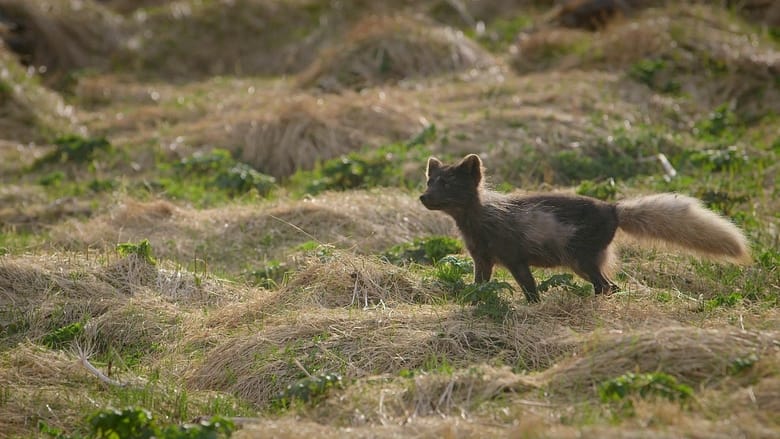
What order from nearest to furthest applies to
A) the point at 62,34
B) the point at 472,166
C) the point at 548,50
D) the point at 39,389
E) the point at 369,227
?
the point at 39,389 < the point at 472,166 < the point at 369,227 < the point at 548,50 < the point at 62,34

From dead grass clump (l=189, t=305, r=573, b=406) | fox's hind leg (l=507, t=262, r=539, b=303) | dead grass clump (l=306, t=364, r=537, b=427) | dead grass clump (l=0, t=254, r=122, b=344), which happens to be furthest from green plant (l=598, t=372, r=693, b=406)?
dead grass clump (l=0, t=254, r=122, b=344)

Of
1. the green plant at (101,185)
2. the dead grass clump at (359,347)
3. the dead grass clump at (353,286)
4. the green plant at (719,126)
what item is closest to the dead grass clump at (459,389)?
the dead grass clump at (359,347)

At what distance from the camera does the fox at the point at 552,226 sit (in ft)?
23.0

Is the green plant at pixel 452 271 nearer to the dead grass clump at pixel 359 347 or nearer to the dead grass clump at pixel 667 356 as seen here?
the dead grass clump at pixel 359 347

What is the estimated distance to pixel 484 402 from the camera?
5168 mm

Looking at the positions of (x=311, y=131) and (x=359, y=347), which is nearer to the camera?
(x=359, y=347)

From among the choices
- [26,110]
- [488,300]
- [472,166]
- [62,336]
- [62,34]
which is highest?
[472,166]

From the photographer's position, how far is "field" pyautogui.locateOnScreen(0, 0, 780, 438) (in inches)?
206

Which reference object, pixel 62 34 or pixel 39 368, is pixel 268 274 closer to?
pixel 39 368

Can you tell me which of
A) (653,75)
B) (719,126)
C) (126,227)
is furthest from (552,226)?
(653,75)

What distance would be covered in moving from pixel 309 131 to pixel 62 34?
9.22 metres

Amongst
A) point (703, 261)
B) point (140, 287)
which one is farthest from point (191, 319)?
point (703, 261)

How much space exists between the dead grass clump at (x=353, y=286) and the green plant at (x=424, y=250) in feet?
2.30

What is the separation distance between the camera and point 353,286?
7.17m
